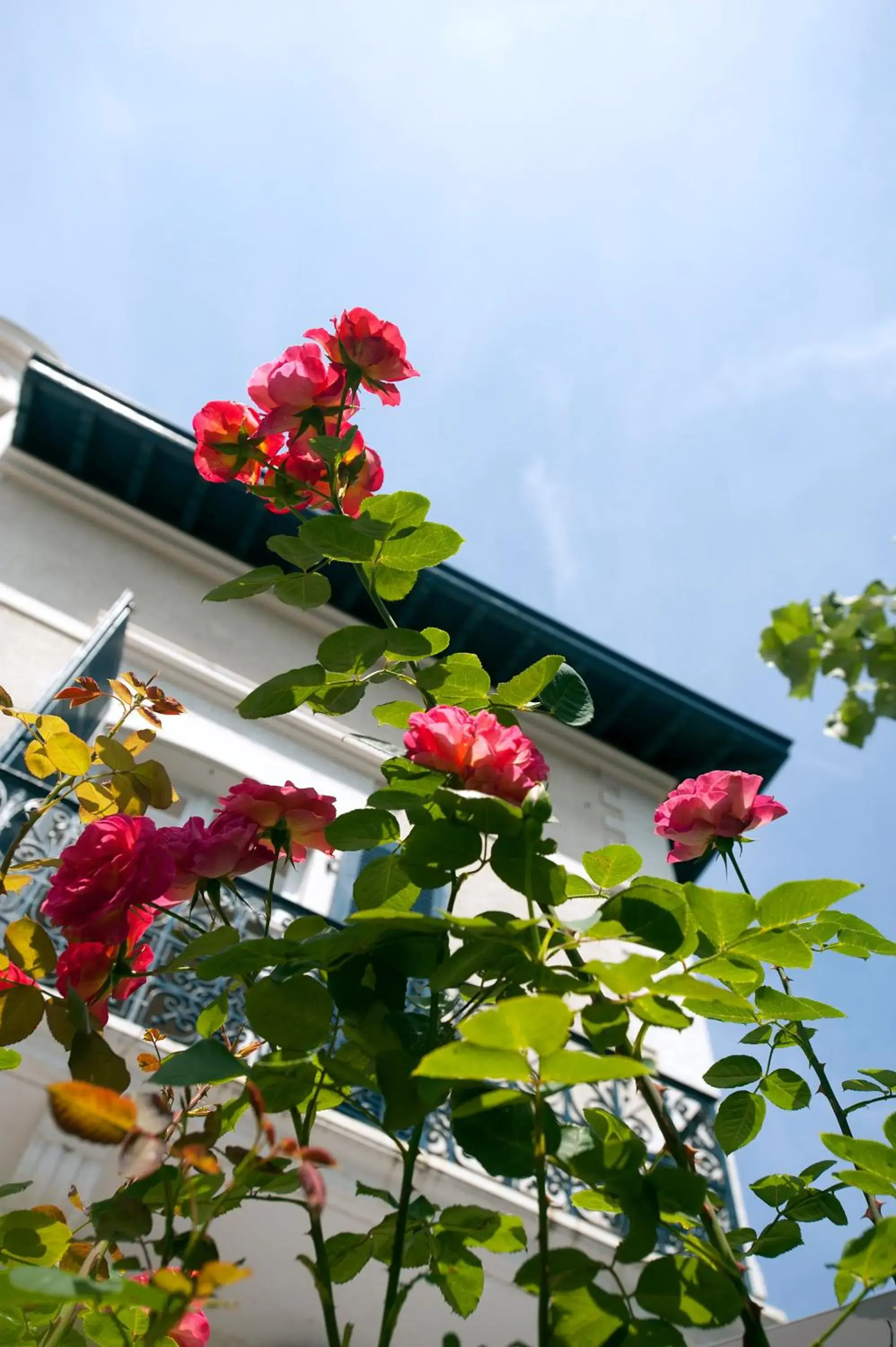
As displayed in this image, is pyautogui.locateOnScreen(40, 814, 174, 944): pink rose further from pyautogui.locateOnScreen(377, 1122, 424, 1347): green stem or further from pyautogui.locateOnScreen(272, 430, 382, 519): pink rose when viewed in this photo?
pyautogui.locateOnScreen(272, 430, 382, 519): pink rose

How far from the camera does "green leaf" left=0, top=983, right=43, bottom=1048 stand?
96 centimetres

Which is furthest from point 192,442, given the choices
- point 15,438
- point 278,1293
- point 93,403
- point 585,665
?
point 278,1293

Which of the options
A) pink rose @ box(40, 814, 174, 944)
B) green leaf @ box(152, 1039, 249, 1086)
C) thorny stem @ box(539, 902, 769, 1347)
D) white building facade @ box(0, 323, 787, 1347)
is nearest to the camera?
green leaf @ box(152, 1039, 249, 1086)

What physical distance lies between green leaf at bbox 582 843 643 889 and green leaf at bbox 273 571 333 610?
0.45 meters

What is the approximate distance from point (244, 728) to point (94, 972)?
5752 millimetres

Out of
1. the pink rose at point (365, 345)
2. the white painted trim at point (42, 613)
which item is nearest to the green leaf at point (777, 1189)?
the pink rose at point (365, 345)

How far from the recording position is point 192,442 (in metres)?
7.51

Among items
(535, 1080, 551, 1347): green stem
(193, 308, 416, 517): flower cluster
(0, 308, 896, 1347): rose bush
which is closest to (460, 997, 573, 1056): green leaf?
(0, 308, 896, 1347): rose bush

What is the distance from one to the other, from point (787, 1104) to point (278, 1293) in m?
3.91

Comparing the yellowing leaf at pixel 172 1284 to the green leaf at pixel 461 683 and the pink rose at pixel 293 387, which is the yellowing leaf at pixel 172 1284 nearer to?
the green leaf at pixel 461 683

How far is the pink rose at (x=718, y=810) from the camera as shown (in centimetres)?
131

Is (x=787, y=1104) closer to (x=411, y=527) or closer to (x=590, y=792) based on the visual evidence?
(x=411, y=527)

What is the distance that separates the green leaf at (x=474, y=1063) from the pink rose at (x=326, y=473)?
2.91ft

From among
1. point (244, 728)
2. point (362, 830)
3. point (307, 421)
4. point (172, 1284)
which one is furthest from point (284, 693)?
point (244, 728)
